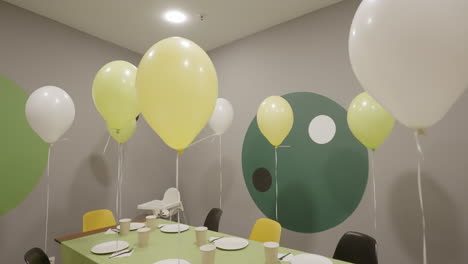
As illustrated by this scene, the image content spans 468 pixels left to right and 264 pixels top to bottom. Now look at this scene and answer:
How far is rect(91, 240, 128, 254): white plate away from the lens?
60.4 inches

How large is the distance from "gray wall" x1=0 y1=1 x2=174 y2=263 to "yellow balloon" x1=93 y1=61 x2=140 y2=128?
154cm

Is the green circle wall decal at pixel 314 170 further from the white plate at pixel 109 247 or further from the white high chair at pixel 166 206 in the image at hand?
the white plate at pixel 109 247

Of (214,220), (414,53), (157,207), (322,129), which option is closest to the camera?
(414,53)

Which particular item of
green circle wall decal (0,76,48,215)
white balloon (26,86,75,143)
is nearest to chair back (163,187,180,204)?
green circle wall decal (0,76,48,215)

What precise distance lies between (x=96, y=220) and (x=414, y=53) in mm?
2577

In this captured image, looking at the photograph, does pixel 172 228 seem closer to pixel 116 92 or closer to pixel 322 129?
pixel 116 92

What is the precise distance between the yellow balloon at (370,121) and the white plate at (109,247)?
5.98 ft

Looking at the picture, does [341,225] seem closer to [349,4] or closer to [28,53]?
[349,4]

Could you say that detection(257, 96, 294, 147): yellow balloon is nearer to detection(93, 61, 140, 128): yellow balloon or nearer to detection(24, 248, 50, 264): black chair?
detection(93, 61, 140, 128): yellow balloon

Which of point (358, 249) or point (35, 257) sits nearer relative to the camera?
point (35, 257)

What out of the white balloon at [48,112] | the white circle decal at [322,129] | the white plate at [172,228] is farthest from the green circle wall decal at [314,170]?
the white balloon at [48,112]

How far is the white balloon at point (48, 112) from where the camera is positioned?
198 centimetres

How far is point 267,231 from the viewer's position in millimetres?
1937

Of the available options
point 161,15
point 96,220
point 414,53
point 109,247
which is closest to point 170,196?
point 96,220
